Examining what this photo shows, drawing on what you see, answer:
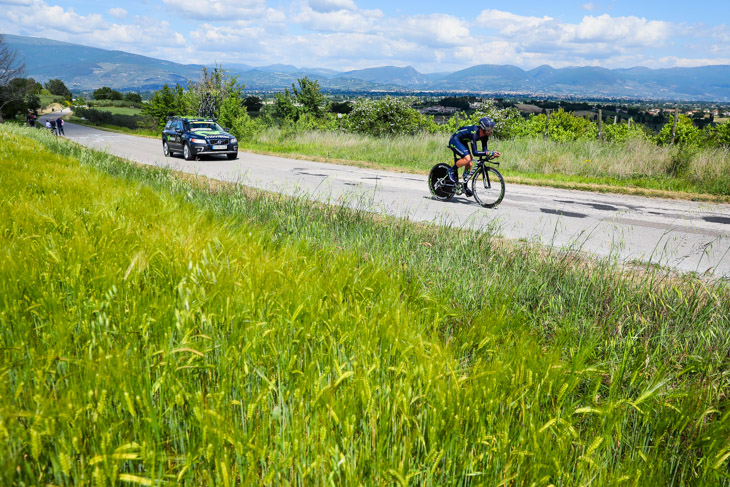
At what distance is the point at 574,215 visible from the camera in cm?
927

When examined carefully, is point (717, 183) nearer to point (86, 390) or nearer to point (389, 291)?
point (389, 291)

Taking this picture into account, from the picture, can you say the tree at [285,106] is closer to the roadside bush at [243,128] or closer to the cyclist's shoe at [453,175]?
the roadside bush at [243,128]

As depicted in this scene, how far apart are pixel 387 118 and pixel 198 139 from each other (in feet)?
47.9

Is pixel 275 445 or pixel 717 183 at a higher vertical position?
pixel 717 183

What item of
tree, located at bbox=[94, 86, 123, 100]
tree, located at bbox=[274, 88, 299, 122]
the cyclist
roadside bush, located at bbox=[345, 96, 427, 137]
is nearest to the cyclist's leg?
the cyclist

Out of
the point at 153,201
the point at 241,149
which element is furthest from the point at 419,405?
the point at 241,149

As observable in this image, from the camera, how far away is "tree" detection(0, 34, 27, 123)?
7406 centimetres

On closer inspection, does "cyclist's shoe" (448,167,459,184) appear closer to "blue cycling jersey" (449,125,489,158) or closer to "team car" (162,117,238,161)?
"blue cycling jersey" (449,125,489,158)

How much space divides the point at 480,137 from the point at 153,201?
688cm

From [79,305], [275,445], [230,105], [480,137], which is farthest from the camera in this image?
[230,105]

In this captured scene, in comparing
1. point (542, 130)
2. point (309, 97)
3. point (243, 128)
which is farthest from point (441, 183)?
point (309, 97)

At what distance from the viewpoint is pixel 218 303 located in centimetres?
257

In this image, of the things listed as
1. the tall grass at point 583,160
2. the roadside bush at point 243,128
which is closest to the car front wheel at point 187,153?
the tall grass at point 583,160

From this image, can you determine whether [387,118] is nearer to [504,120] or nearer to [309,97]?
[504,120]
